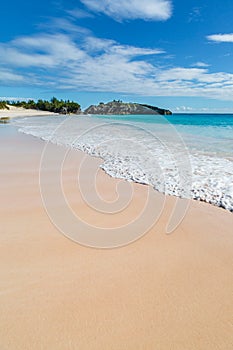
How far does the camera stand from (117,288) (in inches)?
94.2

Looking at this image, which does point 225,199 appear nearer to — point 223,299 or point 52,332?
point 223,299

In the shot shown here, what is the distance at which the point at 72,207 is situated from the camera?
14.1ft

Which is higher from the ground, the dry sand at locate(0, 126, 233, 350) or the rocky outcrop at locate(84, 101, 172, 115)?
the rocky outcrop at locate(84, 101, 172, 115)

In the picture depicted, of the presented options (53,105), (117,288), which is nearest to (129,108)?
(117,288)

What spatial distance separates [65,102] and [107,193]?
113m

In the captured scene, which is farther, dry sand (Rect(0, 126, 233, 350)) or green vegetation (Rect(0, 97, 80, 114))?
green vegetation (Rect(0, 97, 80, 114))

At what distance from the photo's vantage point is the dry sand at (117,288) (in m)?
1.89

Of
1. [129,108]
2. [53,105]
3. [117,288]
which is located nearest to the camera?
[117,288]

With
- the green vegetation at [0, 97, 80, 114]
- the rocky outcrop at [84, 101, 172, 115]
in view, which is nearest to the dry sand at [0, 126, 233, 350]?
the rocky outcrop at [84, 101, 172, 115]

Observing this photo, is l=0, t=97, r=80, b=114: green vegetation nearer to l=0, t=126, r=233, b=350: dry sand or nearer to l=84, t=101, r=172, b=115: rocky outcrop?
l=84, t=101, r=172, b=115: rocky outcrop

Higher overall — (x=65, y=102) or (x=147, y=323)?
(x=65, y=102)

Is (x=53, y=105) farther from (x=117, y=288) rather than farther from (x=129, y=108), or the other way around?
(x=117, y=288)

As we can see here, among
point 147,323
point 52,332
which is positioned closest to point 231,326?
point 147,323

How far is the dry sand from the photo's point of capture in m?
1.89
